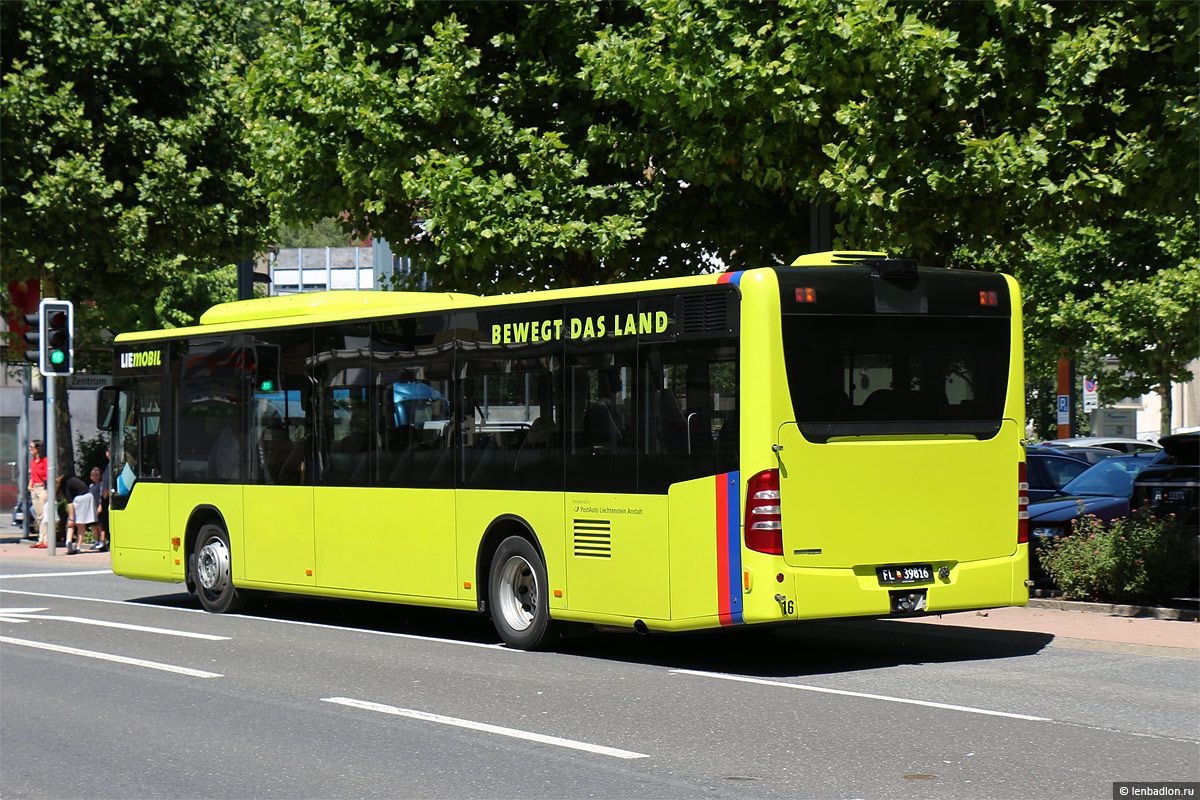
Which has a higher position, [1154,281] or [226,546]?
[1154,281]

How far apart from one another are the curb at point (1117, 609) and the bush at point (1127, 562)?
0.19 metres

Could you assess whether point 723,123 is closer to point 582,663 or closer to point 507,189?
point 507,189

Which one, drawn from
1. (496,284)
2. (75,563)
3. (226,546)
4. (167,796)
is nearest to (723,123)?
(496,284)

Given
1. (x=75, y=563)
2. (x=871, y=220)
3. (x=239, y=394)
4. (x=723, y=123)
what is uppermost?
(x=723, y=123)

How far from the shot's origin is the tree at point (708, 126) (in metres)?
13.7

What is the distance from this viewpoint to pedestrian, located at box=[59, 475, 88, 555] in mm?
26578

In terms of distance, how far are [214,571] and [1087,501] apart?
9.65 meters

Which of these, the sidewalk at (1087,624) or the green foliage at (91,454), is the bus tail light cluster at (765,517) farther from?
the green foliage at (91,454)

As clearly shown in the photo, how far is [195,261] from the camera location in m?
30.5

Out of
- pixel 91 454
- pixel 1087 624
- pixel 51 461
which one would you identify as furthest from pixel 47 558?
pixel 1087 624

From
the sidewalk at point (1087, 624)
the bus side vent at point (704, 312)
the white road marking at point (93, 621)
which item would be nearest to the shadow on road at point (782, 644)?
the sidewalk at point (1087, 624)

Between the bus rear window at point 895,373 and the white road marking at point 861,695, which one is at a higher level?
the bus rear window at point 895,373

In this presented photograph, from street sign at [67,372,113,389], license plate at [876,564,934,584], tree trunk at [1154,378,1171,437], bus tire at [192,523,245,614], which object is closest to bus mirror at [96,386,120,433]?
bus tire at [192,523,245,614]

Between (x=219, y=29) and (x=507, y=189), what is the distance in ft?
39.9
